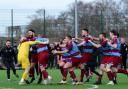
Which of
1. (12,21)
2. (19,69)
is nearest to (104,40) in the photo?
(19,69)

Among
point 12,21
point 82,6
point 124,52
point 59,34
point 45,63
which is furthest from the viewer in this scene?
point 82,6

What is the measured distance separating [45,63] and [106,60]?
218 cm

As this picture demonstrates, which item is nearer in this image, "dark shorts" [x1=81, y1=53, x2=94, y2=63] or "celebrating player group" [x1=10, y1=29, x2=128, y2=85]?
"celebrating player group" [x1=10, y1=29, x2=128, y2=85]

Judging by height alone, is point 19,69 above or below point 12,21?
below

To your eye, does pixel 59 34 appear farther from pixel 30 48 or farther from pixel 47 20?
pixel 30 48

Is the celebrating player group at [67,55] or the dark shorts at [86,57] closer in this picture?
the celebrating player group at [67,55]

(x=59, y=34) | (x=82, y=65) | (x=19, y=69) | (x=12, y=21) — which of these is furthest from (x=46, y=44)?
(x=59, y=34)

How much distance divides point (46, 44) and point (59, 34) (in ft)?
77.9

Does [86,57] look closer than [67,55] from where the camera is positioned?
No

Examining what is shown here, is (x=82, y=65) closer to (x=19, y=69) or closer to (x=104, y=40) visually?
(x=104, y=40)

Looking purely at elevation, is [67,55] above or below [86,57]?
above

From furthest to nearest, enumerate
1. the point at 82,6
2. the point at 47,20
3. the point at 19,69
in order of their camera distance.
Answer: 1. the point at 82,6
2. the point at 47,20
3. the point at 19,69

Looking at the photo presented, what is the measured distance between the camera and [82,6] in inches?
2719

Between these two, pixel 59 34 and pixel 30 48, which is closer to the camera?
pixel 30 48
